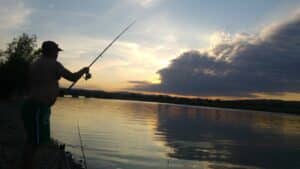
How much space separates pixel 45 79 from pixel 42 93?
0.23m

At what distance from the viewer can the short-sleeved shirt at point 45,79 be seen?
7332 mm

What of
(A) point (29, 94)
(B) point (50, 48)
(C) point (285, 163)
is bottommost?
(C) point (285, 163)

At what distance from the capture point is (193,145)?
37.3 m

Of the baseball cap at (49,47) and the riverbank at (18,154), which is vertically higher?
the baseball cap at (49,47)

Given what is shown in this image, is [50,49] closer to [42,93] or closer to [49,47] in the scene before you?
[49,47]

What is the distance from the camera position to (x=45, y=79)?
7340 mm

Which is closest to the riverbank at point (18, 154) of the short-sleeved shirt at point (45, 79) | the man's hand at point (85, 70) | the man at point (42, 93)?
the man at point (42, 93)

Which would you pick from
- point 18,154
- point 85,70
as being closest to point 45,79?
point 85,70

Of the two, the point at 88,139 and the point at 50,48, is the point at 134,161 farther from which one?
the point at 50,48

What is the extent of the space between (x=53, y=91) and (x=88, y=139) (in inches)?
1058

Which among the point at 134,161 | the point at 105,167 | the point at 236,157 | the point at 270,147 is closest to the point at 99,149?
the point at 134,161

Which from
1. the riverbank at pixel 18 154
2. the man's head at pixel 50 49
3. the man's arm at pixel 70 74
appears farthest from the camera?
the riverbank at pixel 18 154

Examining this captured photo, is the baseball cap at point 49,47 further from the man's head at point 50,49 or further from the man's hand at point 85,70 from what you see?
the man's hand at point 85,70

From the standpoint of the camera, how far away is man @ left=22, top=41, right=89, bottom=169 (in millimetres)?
7328
